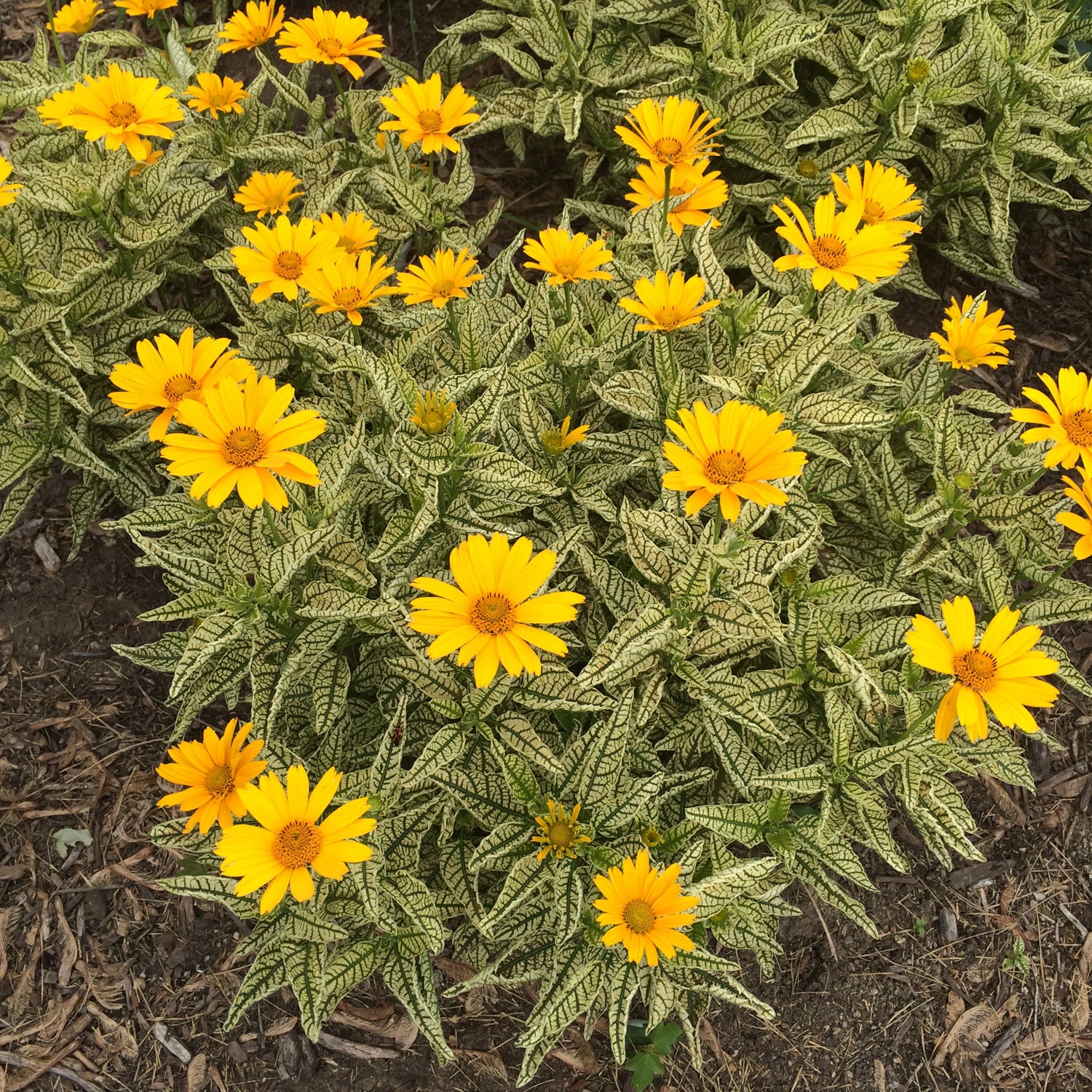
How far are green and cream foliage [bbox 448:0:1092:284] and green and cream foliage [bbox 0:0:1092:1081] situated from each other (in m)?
0.04

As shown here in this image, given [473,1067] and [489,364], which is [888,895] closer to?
[473,1067]

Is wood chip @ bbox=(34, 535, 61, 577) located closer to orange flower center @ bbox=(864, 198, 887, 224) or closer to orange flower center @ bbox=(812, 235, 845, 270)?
orange flower center @ bbox=(812, 235, 845, 270)

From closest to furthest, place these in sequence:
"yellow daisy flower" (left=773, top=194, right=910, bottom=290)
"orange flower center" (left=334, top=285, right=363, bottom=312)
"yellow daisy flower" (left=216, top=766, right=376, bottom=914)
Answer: "yellow daisy flower" (left=216, top=766, right=376, bottom=914) → "yellow daisy flower" (left=773, top=194, right=910, bottom=290) → "orange flower center" (left=334, top=285, right=363, bottom=312)

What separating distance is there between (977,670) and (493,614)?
1.01 m

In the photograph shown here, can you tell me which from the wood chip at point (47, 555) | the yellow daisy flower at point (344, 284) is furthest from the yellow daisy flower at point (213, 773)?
the wood chip at point (47, 555)

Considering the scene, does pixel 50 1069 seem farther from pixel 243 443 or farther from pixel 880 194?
pixel 880 194

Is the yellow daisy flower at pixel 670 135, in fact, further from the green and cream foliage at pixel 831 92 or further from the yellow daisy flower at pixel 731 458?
the yellow daisy flower at pixel 731 458

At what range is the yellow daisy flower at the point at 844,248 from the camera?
2264mm

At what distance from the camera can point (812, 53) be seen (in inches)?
126

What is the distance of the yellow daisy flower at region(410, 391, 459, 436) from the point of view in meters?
2.03

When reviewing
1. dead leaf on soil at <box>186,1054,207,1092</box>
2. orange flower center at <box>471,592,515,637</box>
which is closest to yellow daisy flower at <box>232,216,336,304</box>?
orange flower center at <box>471,592,515,637</box>

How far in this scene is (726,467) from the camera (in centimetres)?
189

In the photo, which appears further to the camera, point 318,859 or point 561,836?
point 561,836

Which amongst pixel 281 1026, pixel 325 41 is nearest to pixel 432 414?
pixel 325 41
